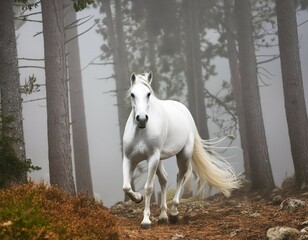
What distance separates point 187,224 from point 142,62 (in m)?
16.5

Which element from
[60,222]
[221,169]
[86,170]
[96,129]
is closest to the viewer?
[60,222]

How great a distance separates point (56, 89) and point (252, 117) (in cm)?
674

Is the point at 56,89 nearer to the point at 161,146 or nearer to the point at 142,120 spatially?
the point at 161,146

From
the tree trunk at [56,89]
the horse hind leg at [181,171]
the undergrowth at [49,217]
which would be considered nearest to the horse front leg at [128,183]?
the undergrowth at [49,217]

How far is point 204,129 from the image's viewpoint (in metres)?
17.3

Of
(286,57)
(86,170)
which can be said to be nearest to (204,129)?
(86,170)

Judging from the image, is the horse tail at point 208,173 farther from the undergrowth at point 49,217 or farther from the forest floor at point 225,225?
the undergrowth at point 49,217

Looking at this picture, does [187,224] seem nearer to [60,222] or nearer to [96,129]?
[60,222]

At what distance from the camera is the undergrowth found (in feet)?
12.3

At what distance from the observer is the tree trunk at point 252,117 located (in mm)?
13578

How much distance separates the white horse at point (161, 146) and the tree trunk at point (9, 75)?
8.10 feet

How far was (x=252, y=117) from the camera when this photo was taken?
46.2 ft

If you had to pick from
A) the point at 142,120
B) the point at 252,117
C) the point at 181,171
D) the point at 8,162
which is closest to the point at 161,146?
the point at 142,120

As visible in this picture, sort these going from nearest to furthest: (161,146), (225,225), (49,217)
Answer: (49,217) → (225,225) → (161,146)
